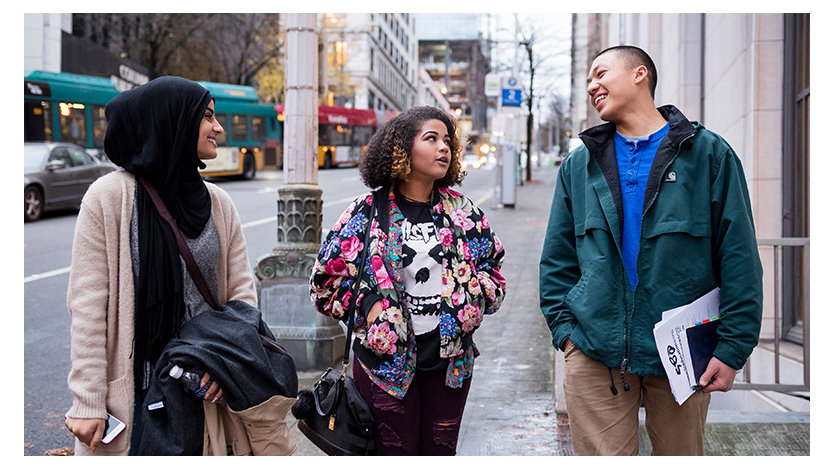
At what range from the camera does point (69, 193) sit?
16.8m

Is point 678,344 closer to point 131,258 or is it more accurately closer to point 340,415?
point 340,415

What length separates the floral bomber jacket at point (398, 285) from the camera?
3.02 meters

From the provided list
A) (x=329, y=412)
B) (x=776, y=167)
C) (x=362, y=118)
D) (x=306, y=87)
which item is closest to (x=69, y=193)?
(x=306, y=87)

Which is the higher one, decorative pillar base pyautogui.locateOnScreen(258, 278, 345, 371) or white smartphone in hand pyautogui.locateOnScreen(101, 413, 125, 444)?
white smartphone in hand pyautogui.locateOnScreen(101, 413, 125, 444)

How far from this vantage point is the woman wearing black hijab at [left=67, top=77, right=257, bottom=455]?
101 inches

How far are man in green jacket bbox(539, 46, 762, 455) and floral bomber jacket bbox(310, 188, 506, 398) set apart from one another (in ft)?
0.96

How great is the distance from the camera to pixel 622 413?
9.52ft

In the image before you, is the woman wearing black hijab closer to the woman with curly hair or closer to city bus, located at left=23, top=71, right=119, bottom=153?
the woman with curly hair

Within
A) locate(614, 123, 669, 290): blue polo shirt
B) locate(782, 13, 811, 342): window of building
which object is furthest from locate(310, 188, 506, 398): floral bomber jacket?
locate(782, 13, 811, 342): window of building

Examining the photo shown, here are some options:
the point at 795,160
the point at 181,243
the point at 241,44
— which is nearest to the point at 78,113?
the point at 241,44

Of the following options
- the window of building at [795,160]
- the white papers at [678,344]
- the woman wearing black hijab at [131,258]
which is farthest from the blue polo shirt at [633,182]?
the window of building at [795,160]

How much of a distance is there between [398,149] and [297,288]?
361 centimetres

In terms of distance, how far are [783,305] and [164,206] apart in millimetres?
5966

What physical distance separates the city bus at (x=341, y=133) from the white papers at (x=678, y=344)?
3617 cm
